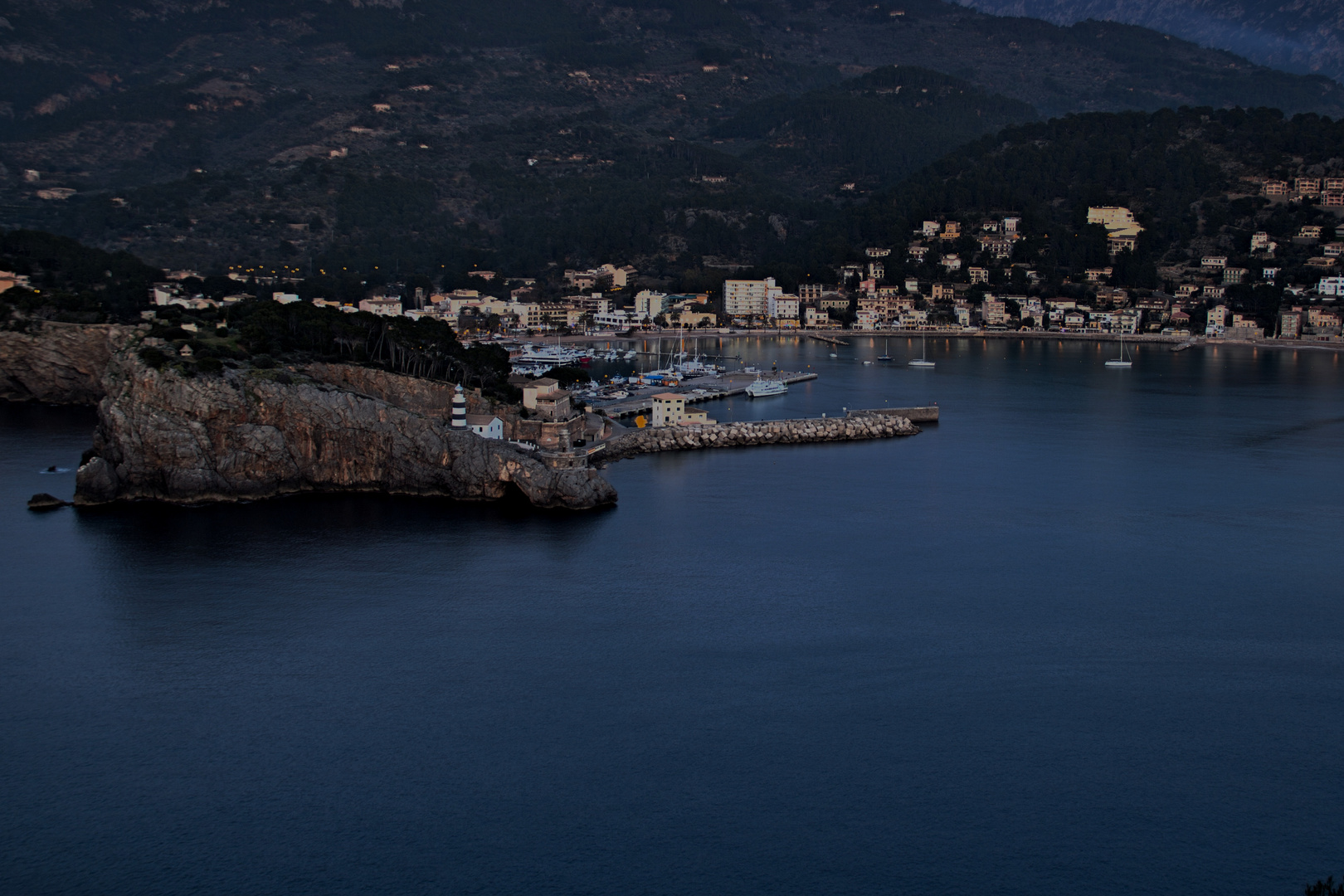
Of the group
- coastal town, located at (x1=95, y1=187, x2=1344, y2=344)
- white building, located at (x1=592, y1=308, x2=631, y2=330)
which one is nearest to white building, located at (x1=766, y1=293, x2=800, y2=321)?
coastal town, located at (x1=95, y1=187, x2=1344, y2=344)

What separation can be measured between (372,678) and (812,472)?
11.6m

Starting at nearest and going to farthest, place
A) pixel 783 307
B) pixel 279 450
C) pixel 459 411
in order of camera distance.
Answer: pixel 279 450, pixel 459 411, pixel 783 307

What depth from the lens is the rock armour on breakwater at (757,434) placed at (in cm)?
2305

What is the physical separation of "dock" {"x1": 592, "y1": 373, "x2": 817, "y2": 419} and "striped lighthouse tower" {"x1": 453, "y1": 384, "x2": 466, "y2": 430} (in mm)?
6929

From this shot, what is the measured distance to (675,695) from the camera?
11188 millimetres

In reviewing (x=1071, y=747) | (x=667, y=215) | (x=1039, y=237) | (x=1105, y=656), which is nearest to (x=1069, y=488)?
(x=1105, y=656)

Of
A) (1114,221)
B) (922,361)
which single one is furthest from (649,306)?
(1114,221)

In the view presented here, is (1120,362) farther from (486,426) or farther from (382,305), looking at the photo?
(486,426)

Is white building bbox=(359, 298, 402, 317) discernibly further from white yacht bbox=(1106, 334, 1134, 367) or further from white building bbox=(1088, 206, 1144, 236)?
white building bbox=(1088, 206, 1144, 236)

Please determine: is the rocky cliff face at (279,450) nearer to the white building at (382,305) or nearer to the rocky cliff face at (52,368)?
the rocky cliff face at (52,368)

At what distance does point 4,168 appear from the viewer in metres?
75.8

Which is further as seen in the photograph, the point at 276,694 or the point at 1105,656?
the point at 1105,656

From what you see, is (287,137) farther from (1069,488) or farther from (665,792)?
(665,792)

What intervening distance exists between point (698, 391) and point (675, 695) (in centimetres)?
2031
